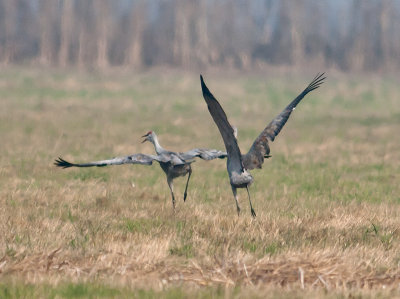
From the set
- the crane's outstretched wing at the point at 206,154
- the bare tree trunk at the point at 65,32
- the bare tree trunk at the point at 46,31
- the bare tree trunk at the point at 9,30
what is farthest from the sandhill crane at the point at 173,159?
the bare tree trunk at the point at 65,32

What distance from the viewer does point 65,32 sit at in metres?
72.3

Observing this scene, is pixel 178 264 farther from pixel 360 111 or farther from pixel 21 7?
pixel 21 7

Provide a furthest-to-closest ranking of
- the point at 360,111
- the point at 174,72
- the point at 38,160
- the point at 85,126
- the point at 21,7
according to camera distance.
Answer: the point at 21,7 → the point at 174,72 → the point at 360,111 → the point at 85,126 → the point at 38,160

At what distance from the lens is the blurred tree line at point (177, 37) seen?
72.6 metres

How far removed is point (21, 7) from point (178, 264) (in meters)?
75.4

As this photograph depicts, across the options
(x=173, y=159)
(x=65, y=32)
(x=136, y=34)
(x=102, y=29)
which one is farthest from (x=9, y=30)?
(x=173, y=159)

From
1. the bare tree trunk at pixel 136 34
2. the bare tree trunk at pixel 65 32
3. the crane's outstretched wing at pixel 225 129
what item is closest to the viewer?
the crane's outstretched wing at pixel 225 129

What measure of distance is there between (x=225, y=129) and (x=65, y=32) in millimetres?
65963

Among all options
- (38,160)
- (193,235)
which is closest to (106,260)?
(193,235)

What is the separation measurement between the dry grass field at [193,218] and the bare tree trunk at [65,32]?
4646 cm

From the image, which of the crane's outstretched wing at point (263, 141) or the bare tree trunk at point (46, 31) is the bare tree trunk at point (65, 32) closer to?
the bare tree trunk at point (46, 31)

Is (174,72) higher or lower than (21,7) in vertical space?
lower

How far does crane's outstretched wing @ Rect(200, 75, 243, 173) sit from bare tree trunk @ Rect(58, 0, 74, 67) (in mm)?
62540

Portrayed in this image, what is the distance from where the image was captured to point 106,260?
672 centimetres
